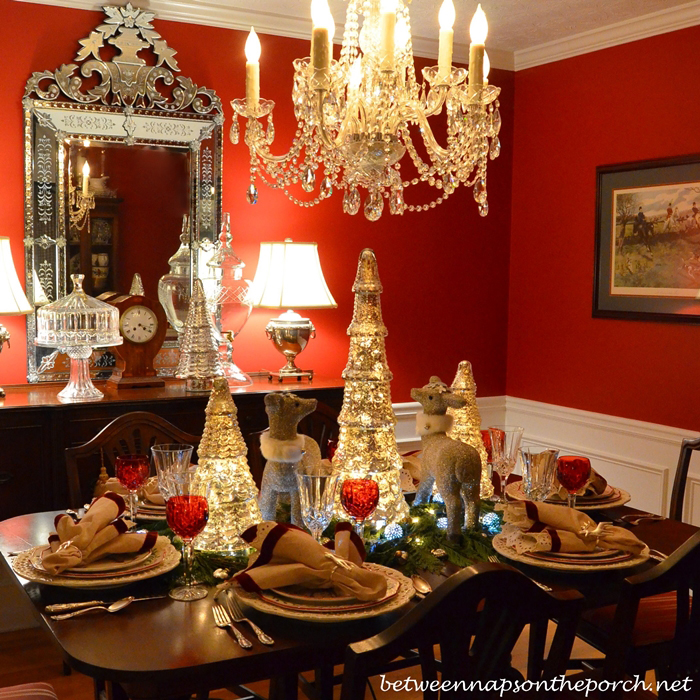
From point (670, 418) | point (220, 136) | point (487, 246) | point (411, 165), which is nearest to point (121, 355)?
point (220, 136)

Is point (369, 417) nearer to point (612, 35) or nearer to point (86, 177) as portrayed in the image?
point (86, 177)

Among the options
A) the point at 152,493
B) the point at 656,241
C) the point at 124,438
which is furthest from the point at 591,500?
the point at 656,241

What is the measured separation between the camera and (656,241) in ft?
12.9

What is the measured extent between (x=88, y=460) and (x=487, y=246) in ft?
8.29

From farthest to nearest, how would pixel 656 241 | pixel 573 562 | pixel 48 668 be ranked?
pixel 656 241
pixel 48 668
pixel 573 562

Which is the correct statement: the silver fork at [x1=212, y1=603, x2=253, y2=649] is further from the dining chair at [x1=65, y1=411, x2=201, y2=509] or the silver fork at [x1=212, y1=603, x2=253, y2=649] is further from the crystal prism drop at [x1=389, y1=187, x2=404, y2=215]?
the crystal prism drop at [x1=389, y1=187, x2=404, y2=215]

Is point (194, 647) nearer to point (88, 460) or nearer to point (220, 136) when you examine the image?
point (88, 460)

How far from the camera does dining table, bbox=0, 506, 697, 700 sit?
4.58ft

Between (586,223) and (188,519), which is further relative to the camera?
(586,223)

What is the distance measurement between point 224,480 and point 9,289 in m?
1.74

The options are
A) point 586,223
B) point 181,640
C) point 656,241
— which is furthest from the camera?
point 586,223

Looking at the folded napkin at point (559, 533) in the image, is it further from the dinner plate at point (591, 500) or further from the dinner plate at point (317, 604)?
the dinner plate at point (317, 604)

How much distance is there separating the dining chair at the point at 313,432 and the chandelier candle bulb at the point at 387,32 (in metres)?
1.10

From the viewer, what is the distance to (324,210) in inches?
170
